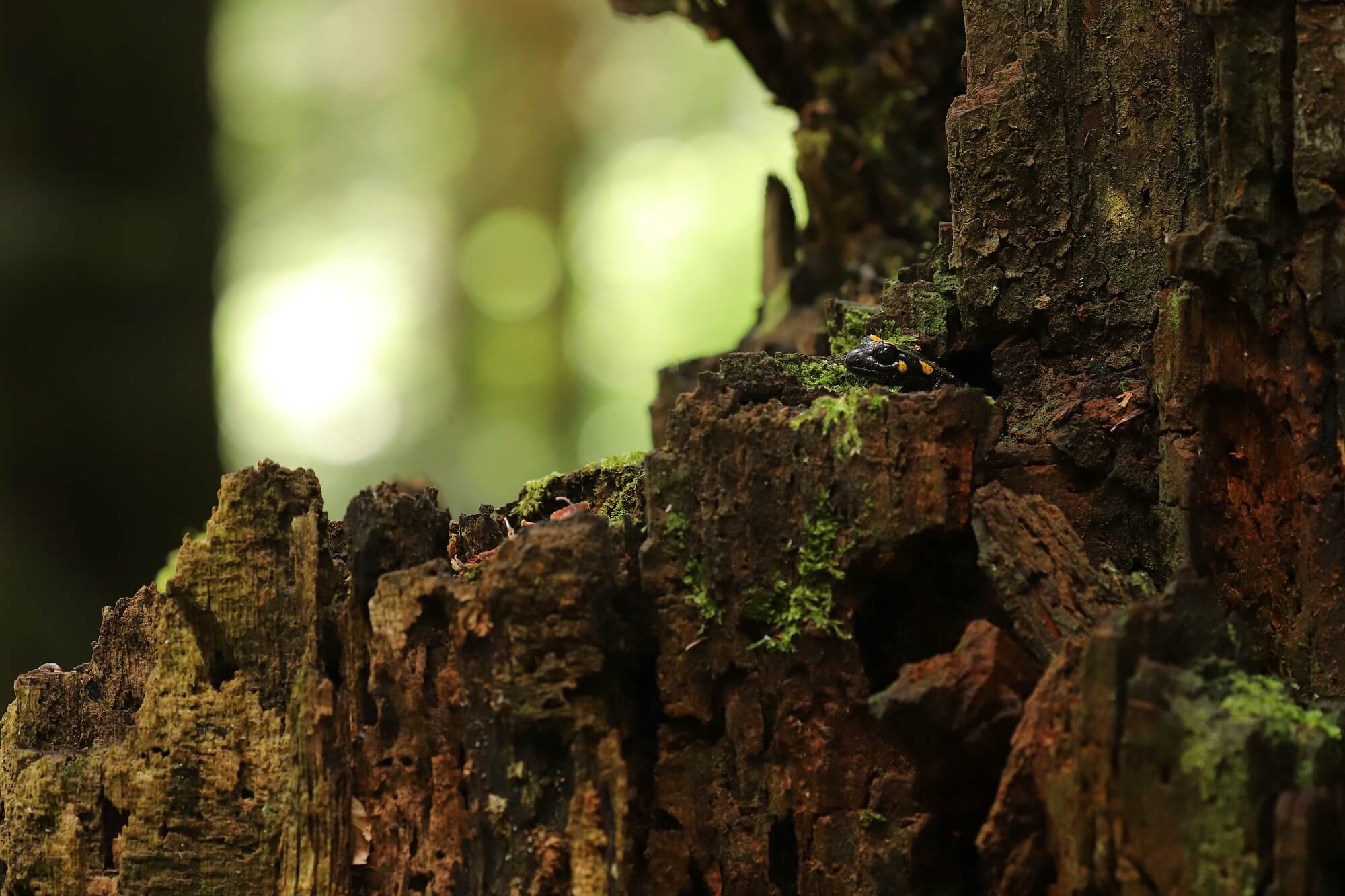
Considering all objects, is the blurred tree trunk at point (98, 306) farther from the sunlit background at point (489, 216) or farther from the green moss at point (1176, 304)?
the sunlit background at point (489, 216)

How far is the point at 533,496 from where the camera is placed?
211 inches

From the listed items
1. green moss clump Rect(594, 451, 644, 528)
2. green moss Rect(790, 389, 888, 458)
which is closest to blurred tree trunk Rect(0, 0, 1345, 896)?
green moss Rect(790, 389, 888, 458)

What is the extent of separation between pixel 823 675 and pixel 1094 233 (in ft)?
7.40

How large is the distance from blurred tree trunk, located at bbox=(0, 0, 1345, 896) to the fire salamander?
205 mm

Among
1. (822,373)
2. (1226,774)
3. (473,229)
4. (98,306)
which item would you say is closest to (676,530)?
(822,373)

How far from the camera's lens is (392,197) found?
21797mm

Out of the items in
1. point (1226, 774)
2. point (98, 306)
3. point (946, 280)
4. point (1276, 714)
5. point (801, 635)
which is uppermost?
point (98, 306)

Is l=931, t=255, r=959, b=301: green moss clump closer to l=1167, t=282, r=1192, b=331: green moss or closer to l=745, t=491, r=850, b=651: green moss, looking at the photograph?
l=1167, t=282, r=1192, b=331: green moss

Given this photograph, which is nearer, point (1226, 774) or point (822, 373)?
point (1226, 774)

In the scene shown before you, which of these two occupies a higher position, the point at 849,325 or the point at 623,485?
the point at 849,325

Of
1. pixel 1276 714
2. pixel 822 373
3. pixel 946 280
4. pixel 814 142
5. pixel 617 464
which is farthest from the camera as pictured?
pixel 814 142

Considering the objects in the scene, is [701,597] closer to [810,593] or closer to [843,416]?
[810,593]

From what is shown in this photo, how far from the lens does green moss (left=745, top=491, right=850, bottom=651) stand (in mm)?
4148

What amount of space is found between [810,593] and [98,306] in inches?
287
